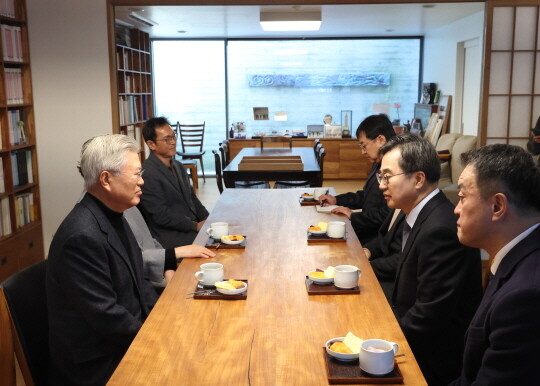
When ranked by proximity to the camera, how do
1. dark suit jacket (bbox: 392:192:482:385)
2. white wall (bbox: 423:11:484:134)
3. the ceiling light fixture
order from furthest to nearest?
1. white wall (bbox: 423:11:484:134)
2. the ceiling light fixture
3. dark suit jacket (bbox: 392:192:482:385)

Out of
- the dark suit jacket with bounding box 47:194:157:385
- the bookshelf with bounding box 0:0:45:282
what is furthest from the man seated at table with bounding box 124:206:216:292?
the bookshelf with bounding box 0:0:45:282

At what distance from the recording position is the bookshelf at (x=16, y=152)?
180 inches

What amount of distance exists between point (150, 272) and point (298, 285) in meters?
0.93

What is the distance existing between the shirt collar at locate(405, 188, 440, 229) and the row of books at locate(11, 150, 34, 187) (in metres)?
3.54

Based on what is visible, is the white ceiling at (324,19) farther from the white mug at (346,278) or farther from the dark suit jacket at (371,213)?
the white mug at (346,278)

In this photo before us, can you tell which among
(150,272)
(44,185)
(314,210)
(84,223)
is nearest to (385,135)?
(314,210)

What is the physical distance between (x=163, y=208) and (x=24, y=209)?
71.5 inches

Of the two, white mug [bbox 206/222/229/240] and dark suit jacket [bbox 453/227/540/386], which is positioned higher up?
dark suit jacket [bbox 453/227/540/386]

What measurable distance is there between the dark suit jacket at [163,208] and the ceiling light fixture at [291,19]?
164 inches

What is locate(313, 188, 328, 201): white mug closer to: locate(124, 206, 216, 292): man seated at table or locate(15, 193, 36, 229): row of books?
locate(124, 206, 216, 292): man seated at table

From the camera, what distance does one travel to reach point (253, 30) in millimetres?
9594

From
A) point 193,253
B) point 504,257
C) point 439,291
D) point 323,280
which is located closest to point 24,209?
point 193,253

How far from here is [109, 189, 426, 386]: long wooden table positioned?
150 cm

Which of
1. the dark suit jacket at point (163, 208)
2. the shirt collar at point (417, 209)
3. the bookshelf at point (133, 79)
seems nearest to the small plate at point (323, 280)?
the shirt collar at point (417, 209)
